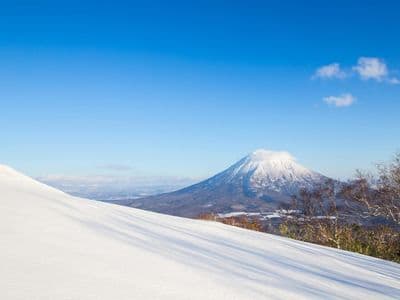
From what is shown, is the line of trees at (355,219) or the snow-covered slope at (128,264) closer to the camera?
the snow-covered slope at (128,264)

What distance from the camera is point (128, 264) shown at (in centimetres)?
262

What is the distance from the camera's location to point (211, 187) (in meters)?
177

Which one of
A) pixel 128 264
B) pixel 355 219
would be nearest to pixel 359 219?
pixel 355 219

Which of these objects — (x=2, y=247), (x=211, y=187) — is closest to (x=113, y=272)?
(x=2, y=247)

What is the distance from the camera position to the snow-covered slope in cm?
213

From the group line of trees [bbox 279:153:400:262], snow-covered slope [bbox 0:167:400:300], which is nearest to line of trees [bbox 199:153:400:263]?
line of trees [bbox 279:153:400:262]

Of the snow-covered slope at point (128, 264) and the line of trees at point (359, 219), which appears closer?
the snow-covered slope at point (128, 264)

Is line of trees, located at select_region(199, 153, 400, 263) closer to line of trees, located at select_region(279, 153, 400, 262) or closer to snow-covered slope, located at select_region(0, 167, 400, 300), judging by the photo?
line of trees, located at select_region(279, 153, 400, 262)

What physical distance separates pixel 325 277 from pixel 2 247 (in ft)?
9.16

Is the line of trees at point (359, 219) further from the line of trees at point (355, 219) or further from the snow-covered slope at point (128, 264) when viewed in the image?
the snow-covered slope at point (128, 264)

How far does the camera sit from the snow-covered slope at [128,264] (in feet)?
7.00

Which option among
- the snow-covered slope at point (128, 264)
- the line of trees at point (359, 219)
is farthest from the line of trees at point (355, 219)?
the snow-covered slope at point (128, 264)

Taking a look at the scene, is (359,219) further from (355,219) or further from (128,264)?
(128,264)

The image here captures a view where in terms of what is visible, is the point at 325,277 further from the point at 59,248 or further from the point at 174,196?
the point at 174,196
